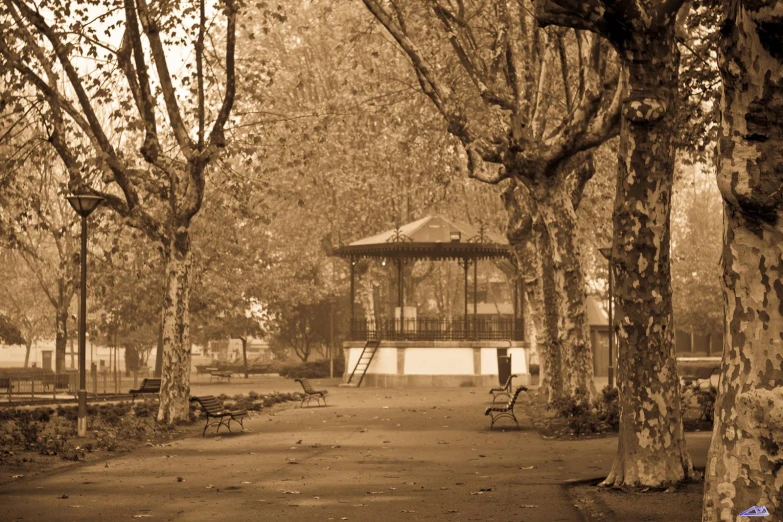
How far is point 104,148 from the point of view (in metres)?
24.4

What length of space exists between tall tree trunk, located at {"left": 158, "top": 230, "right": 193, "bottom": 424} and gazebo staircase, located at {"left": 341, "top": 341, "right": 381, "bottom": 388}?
61.8ft

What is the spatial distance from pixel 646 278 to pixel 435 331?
30.8 metres

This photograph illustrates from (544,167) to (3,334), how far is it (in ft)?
81.4

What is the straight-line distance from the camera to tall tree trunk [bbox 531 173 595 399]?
23734mm

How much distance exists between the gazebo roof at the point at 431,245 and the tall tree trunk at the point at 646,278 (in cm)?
2881

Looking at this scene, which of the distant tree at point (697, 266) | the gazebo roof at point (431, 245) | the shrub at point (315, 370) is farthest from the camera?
the distant tree at point (697, 266)

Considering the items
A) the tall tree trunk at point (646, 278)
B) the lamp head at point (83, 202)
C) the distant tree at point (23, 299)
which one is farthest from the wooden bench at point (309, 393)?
the distant tree at point (23, 299)

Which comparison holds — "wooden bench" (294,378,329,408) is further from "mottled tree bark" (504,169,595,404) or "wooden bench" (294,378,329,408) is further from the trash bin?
"mottled tree bark" (504,169,595,404)

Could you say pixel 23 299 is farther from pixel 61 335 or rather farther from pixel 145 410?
pixel 145 410

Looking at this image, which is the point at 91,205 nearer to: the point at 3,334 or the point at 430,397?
the point at 430,397

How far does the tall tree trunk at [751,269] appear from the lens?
7703 millimetres

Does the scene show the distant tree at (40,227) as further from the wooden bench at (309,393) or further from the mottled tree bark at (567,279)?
the mottled tree bark at (567,279)

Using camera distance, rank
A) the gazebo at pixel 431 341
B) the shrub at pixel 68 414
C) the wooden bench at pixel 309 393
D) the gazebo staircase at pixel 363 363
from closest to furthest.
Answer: the shrub at pixel 68 414, the wooden bench at pixel 309 393, the gazebo at pixel 431 341, the gazebo staircase at pixel 363 363

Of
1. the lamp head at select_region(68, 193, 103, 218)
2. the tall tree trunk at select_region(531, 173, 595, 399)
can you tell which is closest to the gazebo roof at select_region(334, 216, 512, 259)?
the tall tree trunk at select_region(531, 173, 595, 399)
